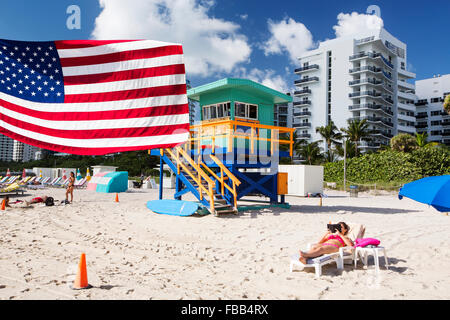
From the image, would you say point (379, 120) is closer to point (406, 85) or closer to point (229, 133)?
point (406, 85)

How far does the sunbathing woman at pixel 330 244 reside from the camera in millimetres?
6547

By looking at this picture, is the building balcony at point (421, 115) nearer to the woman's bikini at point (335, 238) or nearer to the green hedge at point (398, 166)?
the green hedge at point (398, 166)

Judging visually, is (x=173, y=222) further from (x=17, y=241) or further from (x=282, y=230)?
(x=17, y=241)

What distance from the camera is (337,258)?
6.88 meters

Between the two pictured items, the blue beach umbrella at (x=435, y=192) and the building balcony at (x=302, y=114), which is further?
the building balcony at (x=302, y=114)

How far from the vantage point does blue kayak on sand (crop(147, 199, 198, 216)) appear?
12734mm

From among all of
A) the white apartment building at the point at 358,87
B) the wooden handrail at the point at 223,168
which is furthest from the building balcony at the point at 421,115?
the wooden handrail at the point at 223,168

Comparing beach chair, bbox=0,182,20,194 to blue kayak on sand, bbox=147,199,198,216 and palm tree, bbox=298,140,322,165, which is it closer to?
blue kayak on sand, bbox=147,199,198,216

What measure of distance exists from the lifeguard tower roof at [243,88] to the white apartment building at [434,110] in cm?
7368

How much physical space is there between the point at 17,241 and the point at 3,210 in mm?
6605

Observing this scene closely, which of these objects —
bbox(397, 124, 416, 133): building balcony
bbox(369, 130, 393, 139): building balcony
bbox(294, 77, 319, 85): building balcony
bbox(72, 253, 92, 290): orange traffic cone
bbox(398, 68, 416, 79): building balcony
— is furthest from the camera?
bbox(398, 68, 416, 79): building balcony

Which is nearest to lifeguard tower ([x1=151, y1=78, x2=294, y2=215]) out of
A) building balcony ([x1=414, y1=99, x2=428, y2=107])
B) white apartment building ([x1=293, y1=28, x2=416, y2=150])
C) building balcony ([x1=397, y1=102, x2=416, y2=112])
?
white apartment building ([x1=293, y1=28, x2=416, y2=150])

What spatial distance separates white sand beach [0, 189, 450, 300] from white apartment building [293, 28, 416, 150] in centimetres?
6181
